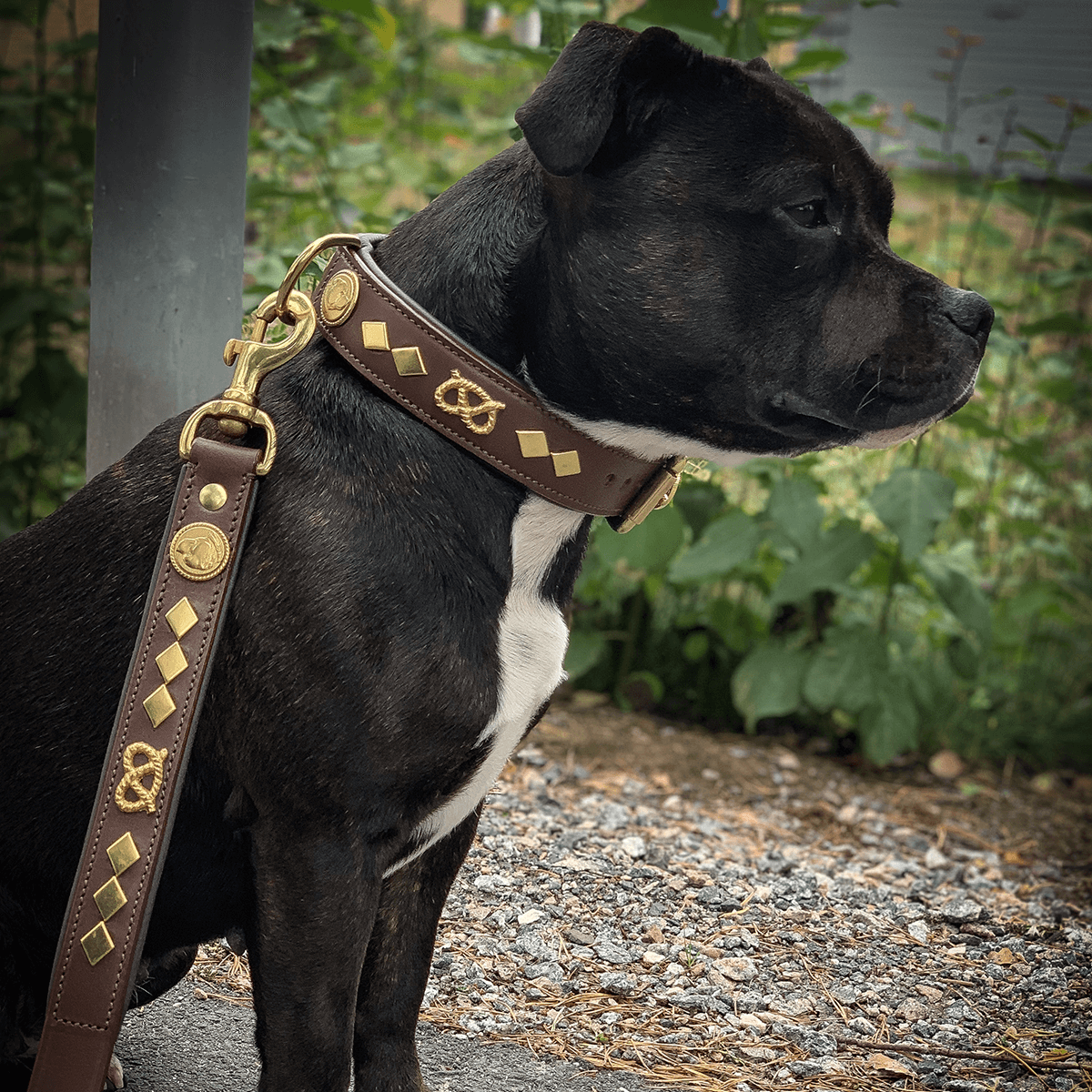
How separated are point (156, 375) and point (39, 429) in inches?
60.1

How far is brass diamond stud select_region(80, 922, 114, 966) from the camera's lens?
4.87ft

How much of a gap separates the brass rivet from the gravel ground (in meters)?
1.21

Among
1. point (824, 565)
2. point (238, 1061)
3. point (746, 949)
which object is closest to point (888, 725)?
point (824, 565)

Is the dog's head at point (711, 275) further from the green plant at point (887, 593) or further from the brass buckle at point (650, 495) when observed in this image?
the green plant at point (887, 593)

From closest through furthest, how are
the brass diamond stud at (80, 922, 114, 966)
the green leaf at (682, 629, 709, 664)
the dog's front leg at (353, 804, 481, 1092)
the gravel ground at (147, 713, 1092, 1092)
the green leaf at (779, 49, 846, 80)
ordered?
1. the brass diamond stud at (80, 922, 114, 966)
2. the dog's front leg at (353, 804, 481, 1092)
3. the gravel ground at (147, 713, 1092, 1092)
4. the green leaf at (779, 49, 846, 80)
5. the green leaf at (682, 629, 709, 664)

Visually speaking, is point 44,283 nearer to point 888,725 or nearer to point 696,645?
point 696,645

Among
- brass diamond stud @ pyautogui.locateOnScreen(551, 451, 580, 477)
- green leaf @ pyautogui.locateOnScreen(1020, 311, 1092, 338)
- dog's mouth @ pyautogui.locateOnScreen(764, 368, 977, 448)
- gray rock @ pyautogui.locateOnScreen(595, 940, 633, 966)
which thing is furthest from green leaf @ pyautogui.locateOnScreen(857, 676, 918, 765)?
brass diamond stud @ pyautogui.locateOnScreen(551, 451, 580, 477)

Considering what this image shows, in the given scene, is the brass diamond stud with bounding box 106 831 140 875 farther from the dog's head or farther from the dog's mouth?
the dog's mouth

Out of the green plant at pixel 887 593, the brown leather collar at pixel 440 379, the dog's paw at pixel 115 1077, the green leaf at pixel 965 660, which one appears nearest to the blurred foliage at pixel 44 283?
the green plant at pixel 887 593

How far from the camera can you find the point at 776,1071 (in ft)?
7.11

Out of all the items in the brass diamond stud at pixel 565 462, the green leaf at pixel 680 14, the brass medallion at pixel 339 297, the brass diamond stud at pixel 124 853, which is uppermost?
the green leaf at pixel 680 14

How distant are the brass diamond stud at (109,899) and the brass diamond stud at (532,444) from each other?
785 millimetres

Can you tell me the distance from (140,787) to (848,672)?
271cm

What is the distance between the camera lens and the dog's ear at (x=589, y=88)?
1.49m
